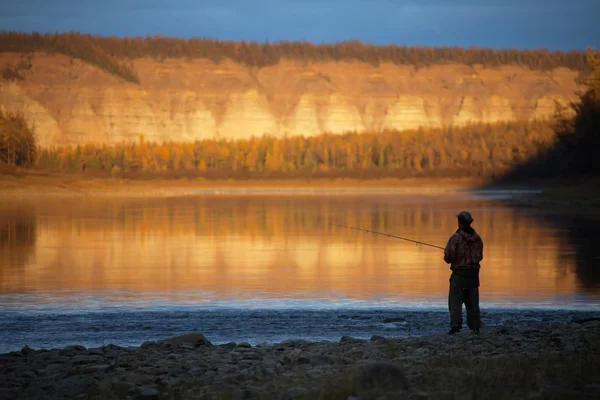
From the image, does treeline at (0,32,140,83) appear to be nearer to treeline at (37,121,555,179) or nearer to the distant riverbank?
treeline at (37,121,555,179)

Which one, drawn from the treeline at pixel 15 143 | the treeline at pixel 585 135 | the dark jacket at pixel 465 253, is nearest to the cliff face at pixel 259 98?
the treeline at pixel 15 143

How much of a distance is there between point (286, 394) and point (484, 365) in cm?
228

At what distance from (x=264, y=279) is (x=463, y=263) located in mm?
8714

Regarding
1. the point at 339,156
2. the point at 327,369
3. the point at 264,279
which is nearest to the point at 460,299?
the point at 327,369

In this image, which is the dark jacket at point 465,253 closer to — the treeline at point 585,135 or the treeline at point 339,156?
the treeline at point 585,135

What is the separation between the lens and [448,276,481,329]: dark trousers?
41.7 ft

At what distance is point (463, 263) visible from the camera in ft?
41.2

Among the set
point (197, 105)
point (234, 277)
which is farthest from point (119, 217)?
point (197, 105)

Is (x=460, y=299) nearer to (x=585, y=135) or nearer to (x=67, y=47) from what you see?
(x=585, y=135)

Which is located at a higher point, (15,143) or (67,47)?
(67,47)

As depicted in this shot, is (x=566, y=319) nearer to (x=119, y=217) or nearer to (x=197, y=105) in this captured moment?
(x=119, y=217)

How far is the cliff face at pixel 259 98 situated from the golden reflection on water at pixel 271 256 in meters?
136

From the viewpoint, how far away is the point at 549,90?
631 ft

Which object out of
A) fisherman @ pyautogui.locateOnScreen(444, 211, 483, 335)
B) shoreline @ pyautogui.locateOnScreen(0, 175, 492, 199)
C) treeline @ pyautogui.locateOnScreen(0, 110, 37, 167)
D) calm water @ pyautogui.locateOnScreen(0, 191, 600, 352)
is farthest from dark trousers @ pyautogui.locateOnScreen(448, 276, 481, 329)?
treeline @ pyautogui.locateOnScreen(0, 110, 37, 167)
